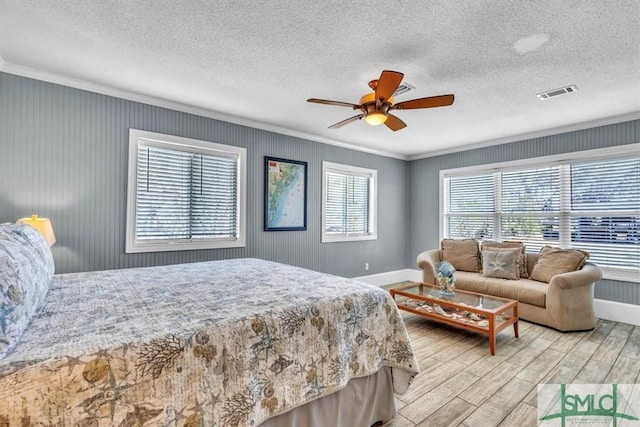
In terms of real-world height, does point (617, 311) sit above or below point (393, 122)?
below

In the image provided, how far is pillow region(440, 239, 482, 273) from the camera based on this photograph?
4.55m

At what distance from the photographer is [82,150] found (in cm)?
299

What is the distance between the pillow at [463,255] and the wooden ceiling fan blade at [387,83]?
315 centimetres

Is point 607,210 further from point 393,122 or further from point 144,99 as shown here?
point 144,99

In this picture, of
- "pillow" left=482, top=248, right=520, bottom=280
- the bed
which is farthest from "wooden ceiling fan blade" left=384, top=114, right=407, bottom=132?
"pillow" left=482, top=248, right=520, bottom=280

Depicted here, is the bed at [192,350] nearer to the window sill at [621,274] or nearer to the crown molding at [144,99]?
the crown molding at [144,99]

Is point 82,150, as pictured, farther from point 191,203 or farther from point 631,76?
point 631,76

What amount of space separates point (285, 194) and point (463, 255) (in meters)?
2.83

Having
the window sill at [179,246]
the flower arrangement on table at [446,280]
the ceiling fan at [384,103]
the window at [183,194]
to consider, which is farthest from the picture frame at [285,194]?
the flower arrangement on table at [446,280]

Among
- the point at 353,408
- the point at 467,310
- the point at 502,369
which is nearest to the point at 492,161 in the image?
the point at 467,310

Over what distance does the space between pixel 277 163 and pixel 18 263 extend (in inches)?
126

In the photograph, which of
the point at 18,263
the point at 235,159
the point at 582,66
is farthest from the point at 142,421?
the point at 582,66

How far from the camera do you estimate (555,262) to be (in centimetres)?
379

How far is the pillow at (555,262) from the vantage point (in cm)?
364
